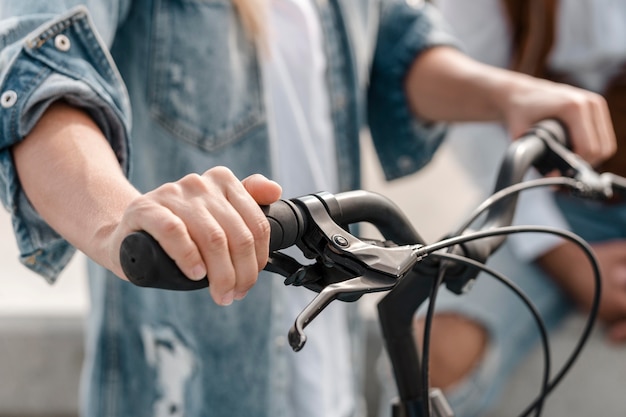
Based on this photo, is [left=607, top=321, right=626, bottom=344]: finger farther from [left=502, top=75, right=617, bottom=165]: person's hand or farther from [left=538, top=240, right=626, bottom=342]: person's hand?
[left=502, top=75, right=617, bottom=165]: person's hand

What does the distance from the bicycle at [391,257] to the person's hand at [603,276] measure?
0.65 meters

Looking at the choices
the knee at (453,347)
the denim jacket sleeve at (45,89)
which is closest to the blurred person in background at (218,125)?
the denim jacket sleeve at (45,89)

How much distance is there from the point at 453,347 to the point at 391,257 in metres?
1.02

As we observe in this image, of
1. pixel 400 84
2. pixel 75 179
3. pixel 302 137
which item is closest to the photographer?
pixel 75 179

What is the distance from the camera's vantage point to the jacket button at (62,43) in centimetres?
74

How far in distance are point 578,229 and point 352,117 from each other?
0.62 m

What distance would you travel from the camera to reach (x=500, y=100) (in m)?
1.10

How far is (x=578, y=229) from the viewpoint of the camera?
1.59 m

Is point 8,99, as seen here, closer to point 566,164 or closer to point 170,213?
point 170,213

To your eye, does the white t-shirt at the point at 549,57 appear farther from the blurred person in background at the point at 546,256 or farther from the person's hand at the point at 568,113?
the person's hand at the point at 568,113

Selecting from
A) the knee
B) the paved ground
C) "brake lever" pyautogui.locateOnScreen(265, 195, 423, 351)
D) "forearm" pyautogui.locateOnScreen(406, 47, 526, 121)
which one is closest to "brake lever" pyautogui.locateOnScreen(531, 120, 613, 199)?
"forearm" pyautogui.locateOnScreen(406, 47, 526, 121)

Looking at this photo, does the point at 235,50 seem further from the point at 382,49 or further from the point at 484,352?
the point at 484,352

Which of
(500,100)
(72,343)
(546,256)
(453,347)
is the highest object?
(500,100)

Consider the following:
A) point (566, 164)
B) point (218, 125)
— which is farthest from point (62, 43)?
point (566, 164)
